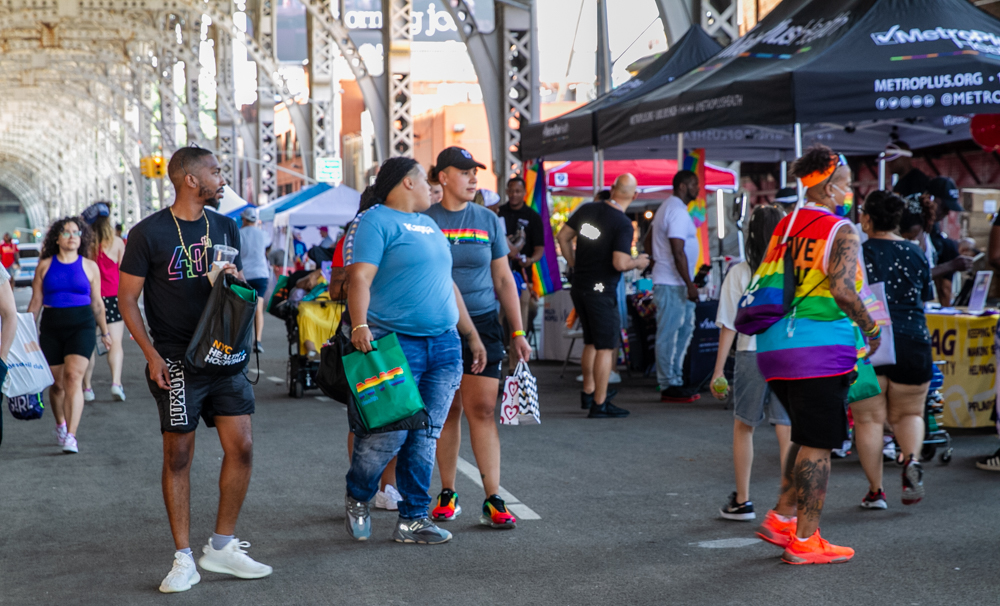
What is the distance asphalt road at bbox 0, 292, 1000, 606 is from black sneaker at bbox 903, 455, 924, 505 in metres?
0.06

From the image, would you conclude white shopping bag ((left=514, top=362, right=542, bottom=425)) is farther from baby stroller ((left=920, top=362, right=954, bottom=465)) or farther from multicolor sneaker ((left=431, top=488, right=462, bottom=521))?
baby stroller ((left=920, top=362, right=954, bottom=465))

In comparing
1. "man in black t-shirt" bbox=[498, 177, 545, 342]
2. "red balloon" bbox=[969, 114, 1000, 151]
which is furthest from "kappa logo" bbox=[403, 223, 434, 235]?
"man in black t-shirt" bbox=[498, 177, 545, 342]

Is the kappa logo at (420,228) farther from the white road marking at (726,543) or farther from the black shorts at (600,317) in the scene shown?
the black shorts at (600,317)

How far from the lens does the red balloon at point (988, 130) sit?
33.3ft

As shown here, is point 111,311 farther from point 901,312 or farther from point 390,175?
point 901,312

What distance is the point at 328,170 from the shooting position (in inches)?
1149

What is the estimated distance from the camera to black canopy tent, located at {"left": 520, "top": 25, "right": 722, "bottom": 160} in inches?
508

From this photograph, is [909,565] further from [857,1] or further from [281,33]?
[281,33]

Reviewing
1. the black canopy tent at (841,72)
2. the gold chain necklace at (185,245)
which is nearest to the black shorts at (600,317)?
the black canopy tent at (841,72)

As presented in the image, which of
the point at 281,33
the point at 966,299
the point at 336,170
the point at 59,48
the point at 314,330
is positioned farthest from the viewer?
the point at 59,48

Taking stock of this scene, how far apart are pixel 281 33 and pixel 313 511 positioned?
3003 cm

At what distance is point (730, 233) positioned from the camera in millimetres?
15445

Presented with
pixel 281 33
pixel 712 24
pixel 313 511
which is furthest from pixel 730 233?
pixel 281 33

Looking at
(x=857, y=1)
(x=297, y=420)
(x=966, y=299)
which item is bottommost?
(x=297, y=420)
